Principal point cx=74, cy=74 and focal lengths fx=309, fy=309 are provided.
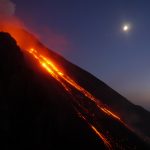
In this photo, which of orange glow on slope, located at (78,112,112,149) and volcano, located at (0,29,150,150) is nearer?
volcano, located at (0,29,150,150)

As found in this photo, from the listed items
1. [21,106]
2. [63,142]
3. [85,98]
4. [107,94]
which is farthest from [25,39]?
[63,142]

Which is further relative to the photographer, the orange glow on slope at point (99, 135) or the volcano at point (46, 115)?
the orange glow on slope at point (99, 135)

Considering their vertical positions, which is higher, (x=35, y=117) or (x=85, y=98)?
(x=85, y=98)

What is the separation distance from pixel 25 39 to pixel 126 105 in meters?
32.5

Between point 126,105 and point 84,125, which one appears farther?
point 126,105

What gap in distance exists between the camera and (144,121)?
246ft

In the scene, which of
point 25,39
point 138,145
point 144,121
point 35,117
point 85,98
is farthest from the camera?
point 25,39

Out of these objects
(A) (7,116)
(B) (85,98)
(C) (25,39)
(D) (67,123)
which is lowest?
(A) (7,116)

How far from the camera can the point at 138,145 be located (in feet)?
145

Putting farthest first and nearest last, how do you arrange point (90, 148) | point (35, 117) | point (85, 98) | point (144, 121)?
point (144, 121) → point (85, 98) → point (35, 117) → point (90, 148)

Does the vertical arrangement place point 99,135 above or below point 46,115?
above

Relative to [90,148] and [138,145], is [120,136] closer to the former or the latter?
[138,145]

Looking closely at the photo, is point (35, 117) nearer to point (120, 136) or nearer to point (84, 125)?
point (84, 125)

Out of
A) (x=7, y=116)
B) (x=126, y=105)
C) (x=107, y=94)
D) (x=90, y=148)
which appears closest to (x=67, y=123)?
(x=90, y=148)
